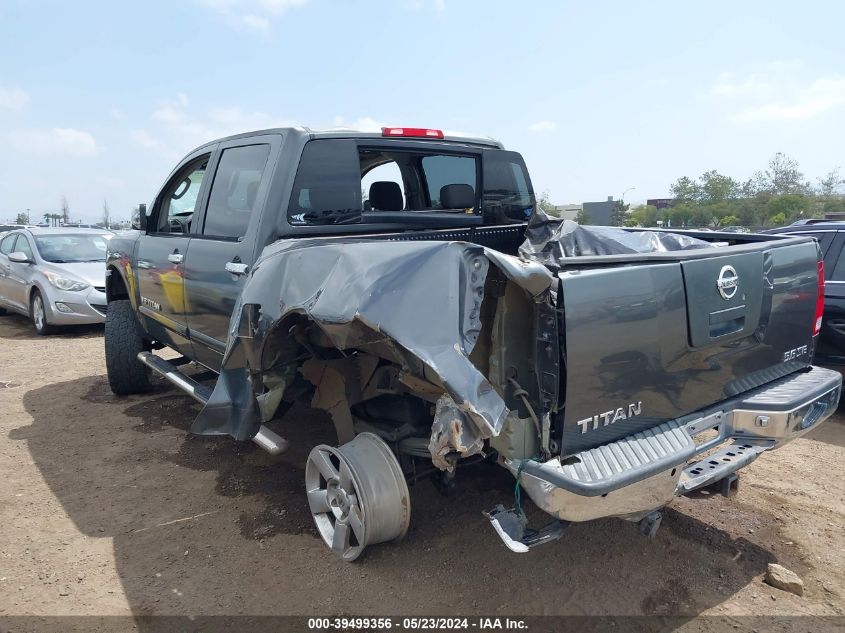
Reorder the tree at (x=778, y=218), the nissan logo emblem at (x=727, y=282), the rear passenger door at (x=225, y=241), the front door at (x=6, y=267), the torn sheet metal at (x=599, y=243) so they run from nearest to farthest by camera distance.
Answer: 1. the nissan logo emblem at (x=727, y=282)
2. the torn sheet metal at (x=599, y=243)
3. the rear passenger door at (x=225, y=241)
4. the front door at (x=6, y=267)
5. the tree at (x=778, y=218)

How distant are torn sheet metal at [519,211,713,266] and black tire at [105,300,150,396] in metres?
3.91

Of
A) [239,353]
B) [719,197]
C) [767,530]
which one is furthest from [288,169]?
[719,197]

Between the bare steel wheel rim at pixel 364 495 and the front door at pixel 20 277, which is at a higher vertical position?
the front door at pixel 20 277

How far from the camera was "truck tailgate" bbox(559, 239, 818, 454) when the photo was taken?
2324 mm

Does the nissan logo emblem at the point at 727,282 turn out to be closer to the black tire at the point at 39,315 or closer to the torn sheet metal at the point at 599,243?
the torn sheet metal at the point at 599,243

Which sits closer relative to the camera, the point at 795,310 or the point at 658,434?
the point at 658,434

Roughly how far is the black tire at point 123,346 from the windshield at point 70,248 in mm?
4628

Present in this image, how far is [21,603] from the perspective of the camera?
2.78 meters

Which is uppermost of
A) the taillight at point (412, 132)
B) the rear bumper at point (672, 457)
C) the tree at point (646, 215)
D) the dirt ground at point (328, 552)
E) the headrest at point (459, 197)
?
the tree at point (646, 215)

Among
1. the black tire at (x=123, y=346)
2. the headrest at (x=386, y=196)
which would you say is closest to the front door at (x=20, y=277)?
the black tire at (x=123, y=346)

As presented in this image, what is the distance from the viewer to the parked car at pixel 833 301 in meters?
5.12

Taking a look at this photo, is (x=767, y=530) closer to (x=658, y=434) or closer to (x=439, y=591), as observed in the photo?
(x=658, y=434)

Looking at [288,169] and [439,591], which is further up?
[288,169]

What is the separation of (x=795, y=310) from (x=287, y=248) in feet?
8.41
